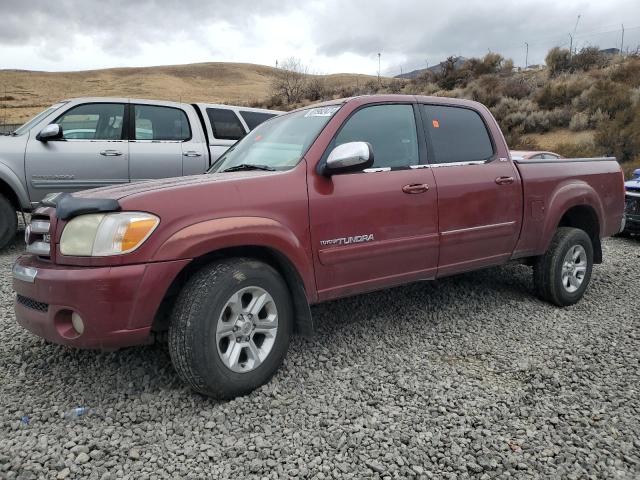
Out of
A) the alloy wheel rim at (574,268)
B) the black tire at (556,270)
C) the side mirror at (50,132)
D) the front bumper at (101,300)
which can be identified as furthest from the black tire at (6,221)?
the alloy wheel rim at (574,268)

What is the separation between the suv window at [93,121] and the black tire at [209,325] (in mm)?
4858

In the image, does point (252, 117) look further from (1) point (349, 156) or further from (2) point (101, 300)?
(2) point (101, 300)

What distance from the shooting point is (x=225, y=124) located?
307 inches

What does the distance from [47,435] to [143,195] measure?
1355mm

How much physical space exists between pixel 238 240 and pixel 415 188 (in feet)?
4.77

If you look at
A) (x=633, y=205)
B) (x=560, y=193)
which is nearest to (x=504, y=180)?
(x=560, y=193)

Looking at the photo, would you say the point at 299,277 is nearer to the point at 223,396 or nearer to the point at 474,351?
the point at 223,396

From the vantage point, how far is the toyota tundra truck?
6.48 m

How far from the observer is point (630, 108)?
15.7 meters

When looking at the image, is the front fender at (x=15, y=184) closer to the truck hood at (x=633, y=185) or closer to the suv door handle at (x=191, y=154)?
the suv door handle at (x=191, y=154)

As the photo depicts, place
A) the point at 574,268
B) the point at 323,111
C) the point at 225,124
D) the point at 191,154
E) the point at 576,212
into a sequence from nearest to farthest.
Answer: the point at 323,111 < the point at 574,268 < the point at 576,212 < the point at 191,154 < the point at 225,124

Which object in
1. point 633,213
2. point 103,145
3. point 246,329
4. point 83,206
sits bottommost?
point 633,213

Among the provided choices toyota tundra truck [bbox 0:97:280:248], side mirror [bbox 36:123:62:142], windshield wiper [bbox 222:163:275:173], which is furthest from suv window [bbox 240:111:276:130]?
windshield wiper [bbox 222:163:275:173]

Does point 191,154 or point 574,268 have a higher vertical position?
point 191,154
